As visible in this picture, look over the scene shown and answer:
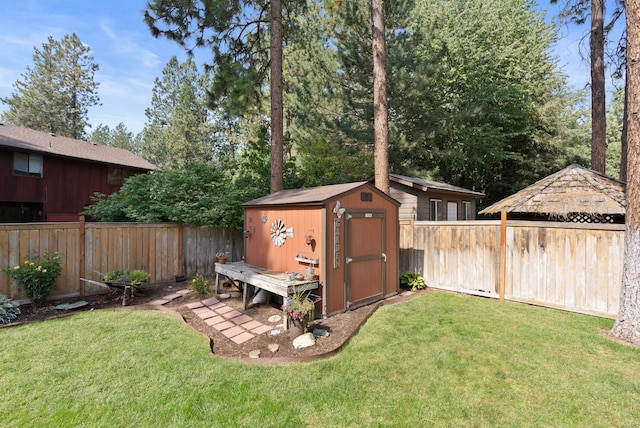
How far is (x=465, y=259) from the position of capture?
21.7ft

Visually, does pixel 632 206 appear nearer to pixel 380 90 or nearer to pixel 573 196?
pixel 573 196

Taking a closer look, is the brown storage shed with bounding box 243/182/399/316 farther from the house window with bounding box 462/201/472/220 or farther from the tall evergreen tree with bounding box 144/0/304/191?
the house window with bounding box 462/201/472/220

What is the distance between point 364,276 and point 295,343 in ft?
7.06

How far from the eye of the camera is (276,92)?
828cm

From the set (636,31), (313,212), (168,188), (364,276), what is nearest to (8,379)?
(313,212)

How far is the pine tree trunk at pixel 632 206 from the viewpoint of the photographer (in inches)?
156

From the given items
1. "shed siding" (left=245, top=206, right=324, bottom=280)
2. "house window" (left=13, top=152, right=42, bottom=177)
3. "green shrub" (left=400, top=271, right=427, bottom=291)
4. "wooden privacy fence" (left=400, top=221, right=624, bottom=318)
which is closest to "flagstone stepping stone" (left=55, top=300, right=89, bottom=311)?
"shed siding" (left=245, top=206, right=324, bottom=280)

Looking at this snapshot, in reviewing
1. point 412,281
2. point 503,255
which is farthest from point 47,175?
point 503,255

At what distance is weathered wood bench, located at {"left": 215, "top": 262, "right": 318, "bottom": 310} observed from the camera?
4.59 meters

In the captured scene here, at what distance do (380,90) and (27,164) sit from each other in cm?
1484

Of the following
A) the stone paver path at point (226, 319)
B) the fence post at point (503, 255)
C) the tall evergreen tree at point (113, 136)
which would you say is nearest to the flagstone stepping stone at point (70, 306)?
the stone paver path at point (226, 319)

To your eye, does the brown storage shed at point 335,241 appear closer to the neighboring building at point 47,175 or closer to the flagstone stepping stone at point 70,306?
the flagstone stepping stone at point 70,306

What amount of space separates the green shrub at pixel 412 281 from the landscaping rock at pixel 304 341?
3821 mm

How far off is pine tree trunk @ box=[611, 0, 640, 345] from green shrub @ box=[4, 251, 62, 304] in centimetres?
919
